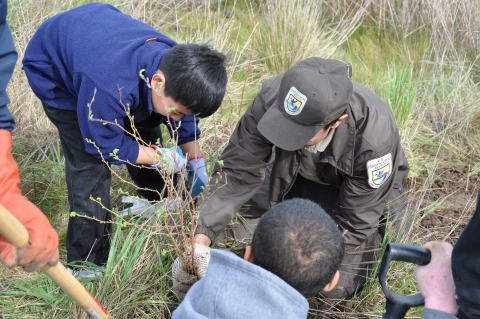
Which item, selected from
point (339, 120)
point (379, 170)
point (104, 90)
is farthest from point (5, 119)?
point (379, 170)

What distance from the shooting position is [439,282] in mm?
1676

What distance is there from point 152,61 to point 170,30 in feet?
7.74

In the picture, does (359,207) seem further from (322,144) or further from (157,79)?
(157,79)

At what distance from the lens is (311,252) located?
61.6 inches

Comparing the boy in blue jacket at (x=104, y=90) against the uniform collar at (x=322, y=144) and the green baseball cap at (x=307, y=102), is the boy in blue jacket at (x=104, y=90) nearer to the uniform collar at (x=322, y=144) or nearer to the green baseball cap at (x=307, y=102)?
the green baseball cap at (x=307, y=102)

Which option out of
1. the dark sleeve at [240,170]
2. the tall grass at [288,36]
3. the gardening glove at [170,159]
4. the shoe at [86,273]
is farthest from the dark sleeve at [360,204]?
the tall grass at [288,36]

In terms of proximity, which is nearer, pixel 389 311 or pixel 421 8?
pixel 389 311

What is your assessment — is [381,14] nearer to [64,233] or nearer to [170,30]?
[170,30]

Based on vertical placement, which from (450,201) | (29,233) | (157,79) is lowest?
(450,201)

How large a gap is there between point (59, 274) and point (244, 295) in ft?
2.04

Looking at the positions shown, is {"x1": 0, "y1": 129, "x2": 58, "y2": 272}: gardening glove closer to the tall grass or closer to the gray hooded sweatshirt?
the gray hooded sweatshirt

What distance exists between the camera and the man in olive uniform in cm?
223

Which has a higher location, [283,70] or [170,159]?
[170,159]

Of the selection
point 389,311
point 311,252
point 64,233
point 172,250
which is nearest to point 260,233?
point 311,252
